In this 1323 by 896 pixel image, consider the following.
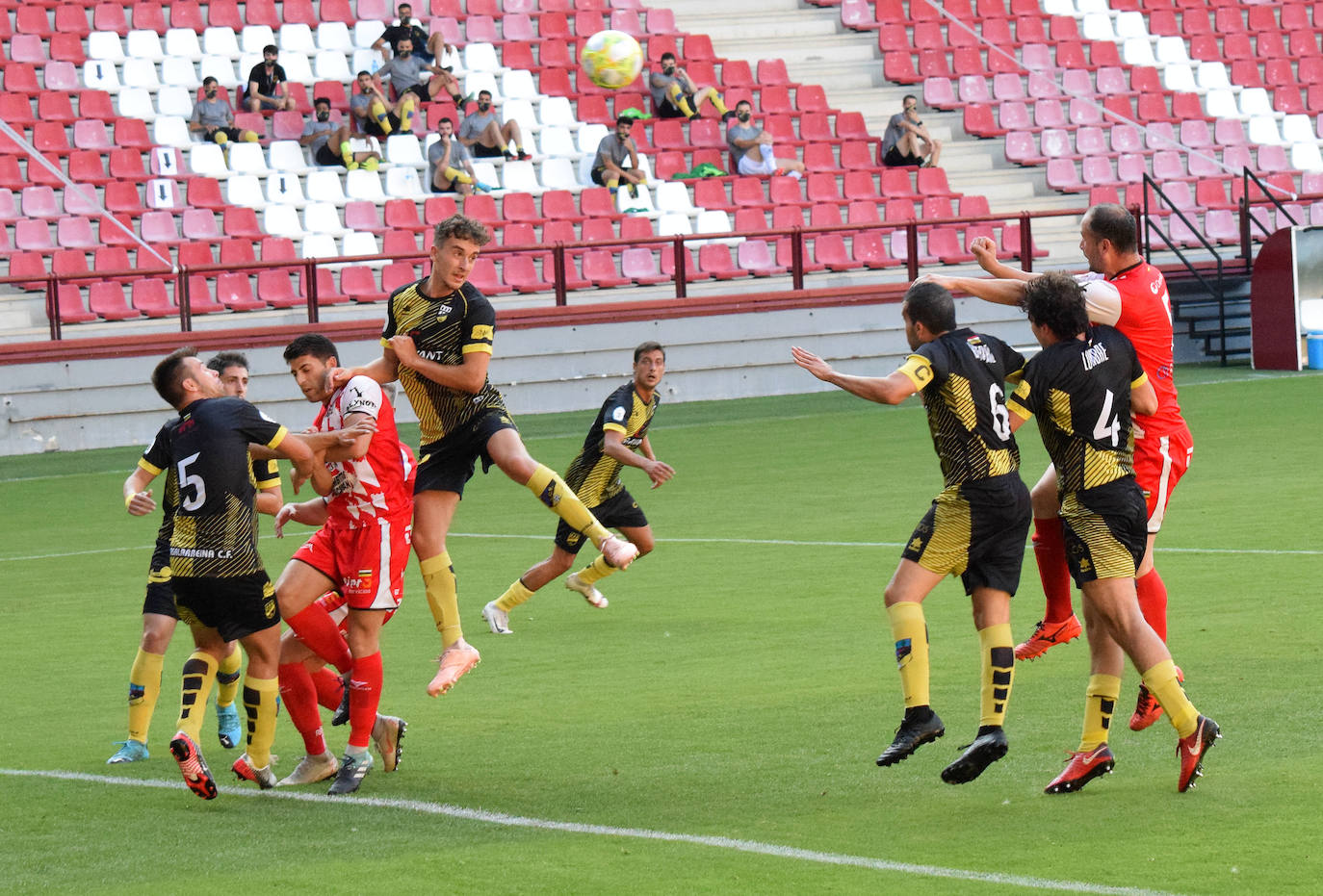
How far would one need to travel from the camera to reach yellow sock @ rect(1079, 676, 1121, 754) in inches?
256

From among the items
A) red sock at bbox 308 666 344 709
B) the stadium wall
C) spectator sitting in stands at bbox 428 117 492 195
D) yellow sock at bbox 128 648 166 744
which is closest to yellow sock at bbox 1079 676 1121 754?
red sock at bbox 308 666 344 709

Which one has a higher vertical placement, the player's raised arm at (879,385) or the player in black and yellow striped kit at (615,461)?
the player's raised arm at (879,385)

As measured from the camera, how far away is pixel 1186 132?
32.0 meters

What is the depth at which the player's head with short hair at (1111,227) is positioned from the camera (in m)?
7.40

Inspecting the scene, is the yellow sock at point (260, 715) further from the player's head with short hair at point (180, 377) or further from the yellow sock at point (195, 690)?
the player's head with short hair at point (180, 377)

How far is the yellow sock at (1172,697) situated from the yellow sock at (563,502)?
269cm

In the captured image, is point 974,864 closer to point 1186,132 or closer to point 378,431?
point 378,431

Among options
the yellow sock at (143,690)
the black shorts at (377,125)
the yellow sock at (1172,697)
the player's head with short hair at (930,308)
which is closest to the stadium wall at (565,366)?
the black shorts at (377,125)

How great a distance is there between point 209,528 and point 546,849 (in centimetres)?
196

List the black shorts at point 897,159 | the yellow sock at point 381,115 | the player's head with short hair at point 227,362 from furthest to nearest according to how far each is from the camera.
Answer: the black shorts at point 897,159
the yellow sock at point 381,115
the player's head with short hair at point 227,362

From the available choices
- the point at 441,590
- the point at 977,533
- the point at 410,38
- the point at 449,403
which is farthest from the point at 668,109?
the point at 977,533

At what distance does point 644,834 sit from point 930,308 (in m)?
2.15

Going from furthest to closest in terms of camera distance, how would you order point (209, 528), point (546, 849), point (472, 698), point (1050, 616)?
point (472, 698)
point (1050, 616)
point (209, 528)
point (546, 849)

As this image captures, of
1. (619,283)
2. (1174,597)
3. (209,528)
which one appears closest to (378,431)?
(209,528)
